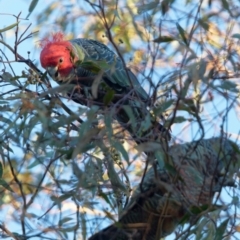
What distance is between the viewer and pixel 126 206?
7.65ft

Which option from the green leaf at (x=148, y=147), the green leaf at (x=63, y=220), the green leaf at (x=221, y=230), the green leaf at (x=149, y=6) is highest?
the green leaf at (x=149, y=6)

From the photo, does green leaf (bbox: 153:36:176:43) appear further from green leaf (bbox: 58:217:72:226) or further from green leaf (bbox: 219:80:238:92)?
green leaf (bbox: 58:217:72:226)

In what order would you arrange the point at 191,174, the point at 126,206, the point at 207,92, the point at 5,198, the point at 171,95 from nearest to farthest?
the point at 207,92 → the point at 171,95 → the point at 191,174 → the point at 126,206 → the point at 5,198

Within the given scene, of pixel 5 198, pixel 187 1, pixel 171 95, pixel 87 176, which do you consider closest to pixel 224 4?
pixel 187 1

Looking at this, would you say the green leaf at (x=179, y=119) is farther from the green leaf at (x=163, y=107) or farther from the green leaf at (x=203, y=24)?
the green leaf at (x=203, y=24)

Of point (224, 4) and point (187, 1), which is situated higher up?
point (187, 1)

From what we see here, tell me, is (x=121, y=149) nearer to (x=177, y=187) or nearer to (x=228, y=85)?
(x=177, y=187)

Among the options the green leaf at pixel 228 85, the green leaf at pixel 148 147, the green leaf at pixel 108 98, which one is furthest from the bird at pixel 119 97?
the green leaf at pixel 228 85

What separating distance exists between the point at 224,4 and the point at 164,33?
0.20m

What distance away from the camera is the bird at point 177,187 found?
1.95 meters

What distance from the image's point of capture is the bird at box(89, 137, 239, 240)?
195 centimetres

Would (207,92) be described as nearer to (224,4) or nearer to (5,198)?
(224,4)

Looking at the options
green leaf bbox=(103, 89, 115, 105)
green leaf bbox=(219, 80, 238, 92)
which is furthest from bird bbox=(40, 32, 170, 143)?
green leaf bbox=(219, 80, 238, 92)

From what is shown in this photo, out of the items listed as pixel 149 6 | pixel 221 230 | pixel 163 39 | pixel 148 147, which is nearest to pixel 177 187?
pixel 221 230
